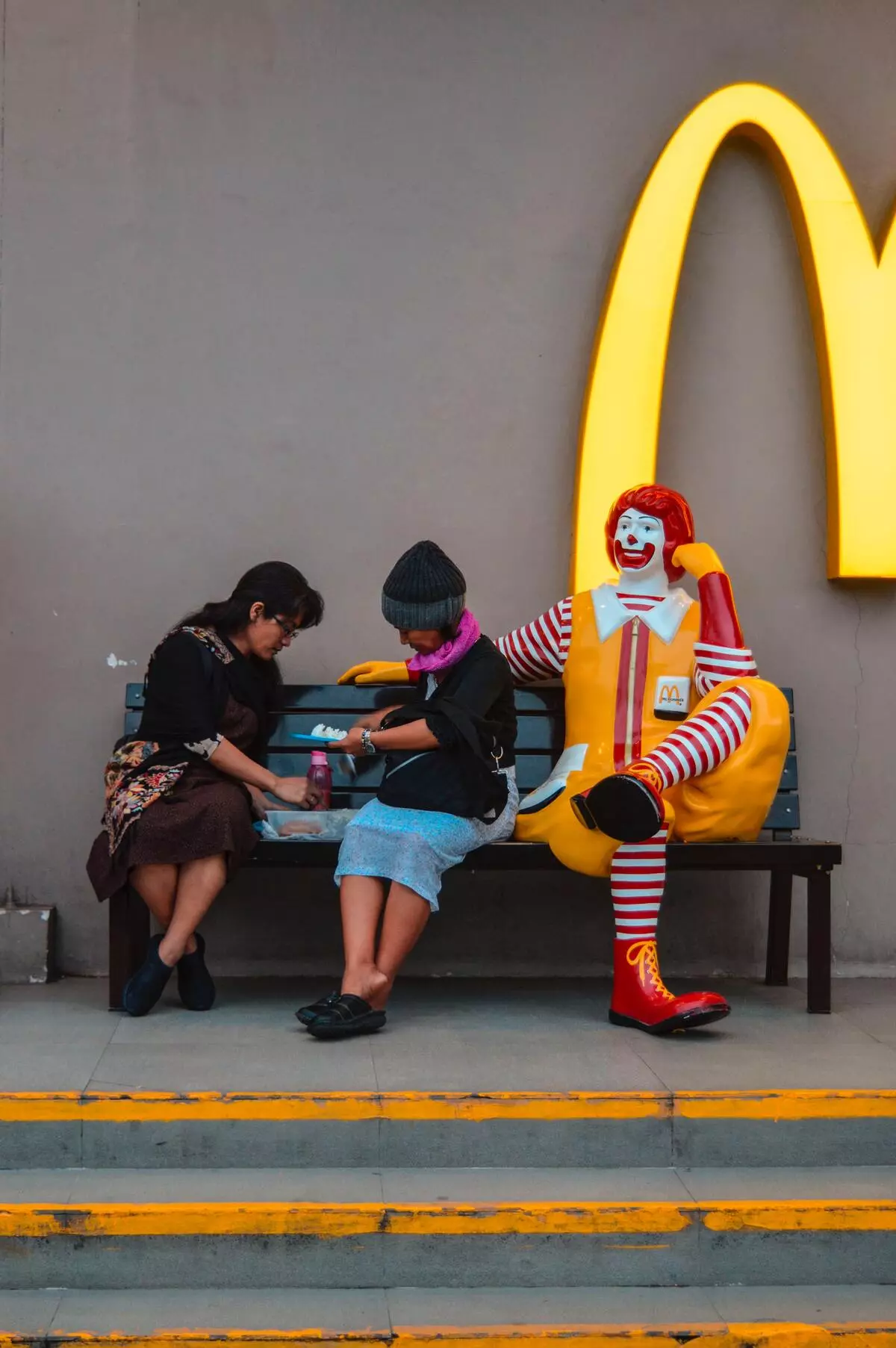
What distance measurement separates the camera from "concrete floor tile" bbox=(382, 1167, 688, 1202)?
2791 millimetres

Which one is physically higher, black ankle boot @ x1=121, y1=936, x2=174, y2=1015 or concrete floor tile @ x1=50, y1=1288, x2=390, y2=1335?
black ankle boot @ x1=121, y1=936, x2=174, y2=1015

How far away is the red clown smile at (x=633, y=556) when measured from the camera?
4.12 m

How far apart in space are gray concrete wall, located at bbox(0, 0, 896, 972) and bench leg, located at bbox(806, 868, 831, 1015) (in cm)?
69

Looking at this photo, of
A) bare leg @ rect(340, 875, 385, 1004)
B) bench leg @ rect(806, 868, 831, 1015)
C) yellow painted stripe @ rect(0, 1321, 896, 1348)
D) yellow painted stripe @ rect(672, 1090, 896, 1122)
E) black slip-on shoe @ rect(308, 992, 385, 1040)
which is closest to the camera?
yellow painted stripe @ rect(0, 1321, 896, 1348)

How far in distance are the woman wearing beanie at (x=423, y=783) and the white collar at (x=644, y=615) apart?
369 mm

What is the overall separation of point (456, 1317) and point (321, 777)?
1871 mm

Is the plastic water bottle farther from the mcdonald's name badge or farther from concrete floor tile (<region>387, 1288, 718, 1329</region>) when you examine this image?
concrete floor tile (<region>387, 1288, 718, 1329</region>)

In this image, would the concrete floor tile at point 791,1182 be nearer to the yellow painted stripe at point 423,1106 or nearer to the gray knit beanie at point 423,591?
the yellow painted stripe at point 423,1106

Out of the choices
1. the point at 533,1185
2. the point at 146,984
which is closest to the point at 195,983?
the point at 146,984

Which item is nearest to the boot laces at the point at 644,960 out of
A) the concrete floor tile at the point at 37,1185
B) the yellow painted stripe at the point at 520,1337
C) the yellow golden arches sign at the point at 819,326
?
the yellow painted stripe at the point at 520,1337

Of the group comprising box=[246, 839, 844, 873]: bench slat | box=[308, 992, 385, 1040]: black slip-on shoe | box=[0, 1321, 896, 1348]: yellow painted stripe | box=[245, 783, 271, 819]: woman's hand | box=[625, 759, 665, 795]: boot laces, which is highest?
box=[625, 759, 665, 795]: boot laces

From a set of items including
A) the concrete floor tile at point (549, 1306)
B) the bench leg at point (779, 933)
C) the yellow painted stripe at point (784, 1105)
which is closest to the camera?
the concrete floor tile at point (549, 1306)

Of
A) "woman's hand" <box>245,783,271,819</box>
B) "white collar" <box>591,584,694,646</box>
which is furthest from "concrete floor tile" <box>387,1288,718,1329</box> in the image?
"white collar" <box>591,584,694,646</box>

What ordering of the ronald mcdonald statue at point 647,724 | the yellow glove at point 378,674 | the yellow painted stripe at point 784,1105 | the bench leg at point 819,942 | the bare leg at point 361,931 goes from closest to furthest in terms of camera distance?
the yellow painted stripe at point 784,1105 → the bare leg at point 361,931 → the ronald mcdonald statue at point 647,724 → the bench leg at point 819,942 → the yellow glove at point 378,674
